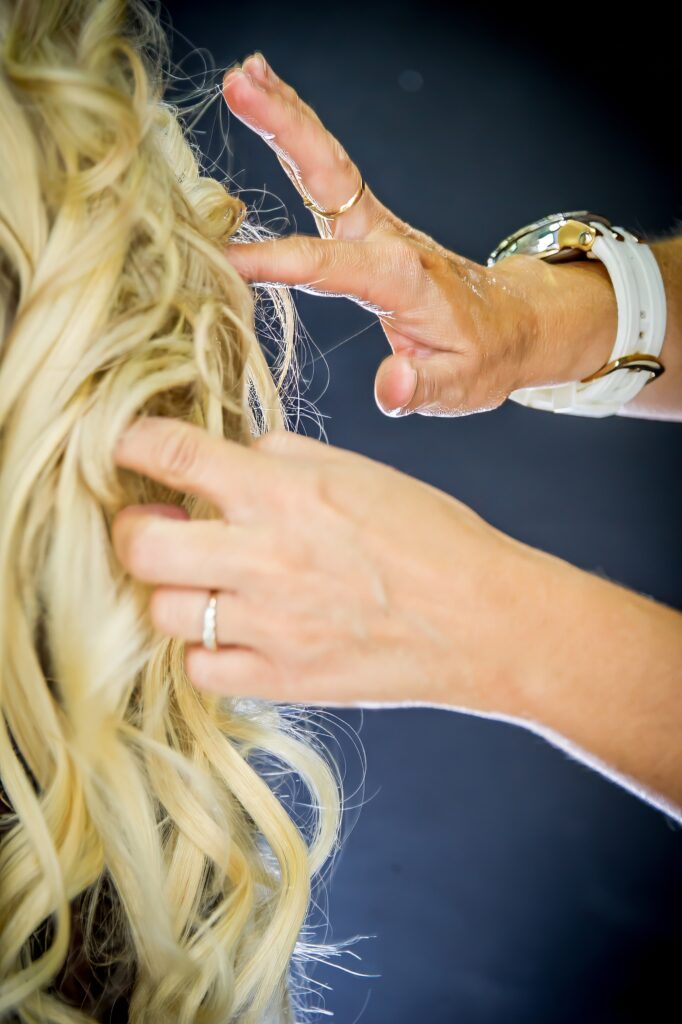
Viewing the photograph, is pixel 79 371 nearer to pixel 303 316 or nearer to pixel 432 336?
pixel 432 336

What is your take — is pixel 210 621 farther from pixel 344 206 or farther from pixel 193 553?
pixel 344 206

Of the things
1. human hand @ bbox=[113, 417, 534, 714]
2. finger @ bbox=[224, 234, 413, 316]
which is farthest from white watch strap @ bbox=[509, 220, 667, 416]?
human hand @ bbox=[113, 417, 534, 714]

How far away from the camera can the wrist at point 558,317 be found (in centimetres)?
116

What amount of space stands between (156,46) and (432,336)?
45cm

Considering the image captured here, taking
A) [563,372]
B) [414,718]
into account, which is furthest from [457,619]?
[414,718]

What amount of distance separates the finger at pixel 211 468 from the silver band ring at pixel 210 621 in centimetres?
6

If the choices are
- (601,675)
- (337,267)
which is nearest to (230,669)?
(601,675)

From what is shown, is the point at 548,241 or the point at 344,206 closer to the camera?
the point at 344,206

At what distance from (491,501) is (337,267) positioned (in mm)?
1552

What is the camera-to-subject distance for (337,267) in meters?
Answer: 0.93

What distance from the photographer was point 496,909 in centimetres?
233

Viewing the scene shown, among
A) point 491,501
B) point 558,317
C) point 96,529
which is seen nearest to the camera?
point 96,529

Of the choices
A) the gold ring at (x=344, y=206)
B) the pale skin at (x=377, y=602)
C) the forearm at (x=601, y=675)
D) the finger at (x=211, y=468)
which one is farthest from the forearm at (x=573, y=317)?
the finger at (x=211, y=468)

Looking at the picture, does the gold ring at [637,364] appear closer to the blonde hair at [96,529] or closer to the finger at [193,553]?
the blonde hair at [96,529]
